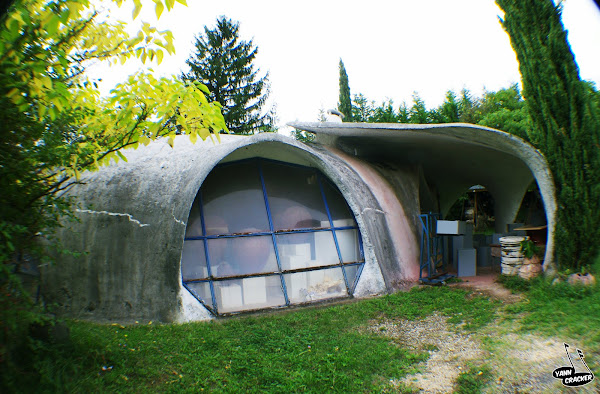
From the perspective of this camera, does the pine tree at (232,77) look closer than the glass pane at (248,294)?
No

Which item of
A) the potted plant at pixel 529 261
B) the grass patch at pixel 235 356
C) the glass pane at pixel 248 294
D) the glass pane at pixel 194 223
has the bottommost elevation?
the grass patch at pixel 235 356

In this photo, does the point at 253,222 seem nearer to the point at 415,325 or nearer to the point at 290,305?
the point at 290,305

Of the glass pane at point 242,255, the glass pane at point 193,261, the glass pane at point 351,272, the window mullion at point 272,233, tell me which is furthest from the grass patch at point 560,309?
the glass pane at point 193,261

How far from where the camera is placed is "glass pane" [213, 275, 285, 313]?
20.5 ft

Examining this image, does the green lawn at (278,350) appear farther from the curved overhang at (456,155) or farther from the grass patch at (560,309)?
the curved overhang at (456,155)

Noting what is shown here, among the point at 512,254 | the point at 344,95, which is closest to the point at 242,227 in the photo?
the point at 512,254

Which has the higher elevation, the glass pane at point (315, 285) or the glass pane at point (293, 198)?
the glass pane at point (293, 198)

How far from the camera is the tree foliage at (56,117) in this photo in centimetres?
228

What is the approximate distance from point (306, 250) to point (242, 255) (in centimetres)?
124

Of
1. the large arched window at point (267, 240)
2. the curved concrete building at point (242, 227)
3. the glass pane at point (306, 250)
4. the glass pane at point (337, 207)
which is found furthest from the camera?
the glass pane at point (337, 207)

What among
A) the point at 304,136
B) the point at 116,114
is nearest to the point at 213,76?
the point at 304,136

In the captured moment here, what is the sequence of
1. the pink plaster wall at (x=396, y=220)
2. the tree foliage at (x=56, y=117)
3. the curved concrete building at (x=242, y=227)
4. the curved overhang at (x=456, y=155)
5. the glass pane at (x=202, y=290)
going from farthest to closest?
the pink plaster wall at (x=396, y=220), the curved overhang at (x=456, y=155), the glass pane at (x=202, y=290), the curved concrete building at (x=242, y=227), the tree foliage at (x=56, y=117)

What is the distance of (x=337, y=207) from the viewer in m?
7.63

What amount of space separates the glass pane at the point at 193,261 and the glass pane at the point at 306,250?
1.38 m
